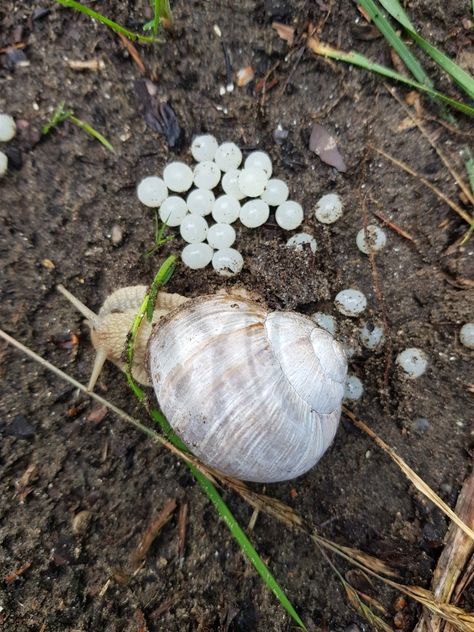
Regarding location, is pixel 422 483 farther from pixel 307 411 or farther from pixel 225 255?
pixel 225 255

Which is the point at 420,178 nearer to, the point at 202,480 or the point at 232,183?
the point at 232,183

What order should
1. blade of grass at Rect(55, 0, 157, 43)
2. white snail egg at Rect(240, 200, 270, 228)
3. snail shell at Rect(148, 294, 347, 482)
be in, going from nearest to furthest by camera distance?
snail shell at Rect(148, 294, 347, 482) < blade of grass at Rect(55, 0, 157, 43) < white snail egg at Rect(240, 200, 270, 228)

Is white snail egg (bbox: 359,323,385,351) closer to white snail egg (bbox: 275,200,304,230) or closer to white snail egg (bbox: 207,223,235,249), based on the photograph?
white snail egg (bbox: 275,200,304,230)

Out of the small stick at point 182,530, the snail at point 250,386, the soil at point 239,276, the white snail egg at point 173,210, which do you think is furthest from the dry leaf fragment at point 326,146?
the small stick at point 182,530

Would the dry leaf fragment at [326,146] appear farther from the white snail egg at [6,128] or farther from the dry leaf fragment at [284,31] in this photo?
the white snail egg at [6,128]

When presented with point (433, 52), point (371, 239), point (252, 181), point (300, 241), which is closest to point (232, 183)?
point (252, 181)

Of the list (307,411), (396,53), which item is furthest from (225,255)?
(396,53)

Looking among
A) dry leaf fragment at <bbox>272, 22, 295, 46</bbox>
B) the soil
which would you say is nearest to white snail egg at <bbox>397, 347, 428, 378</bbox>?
the soil
